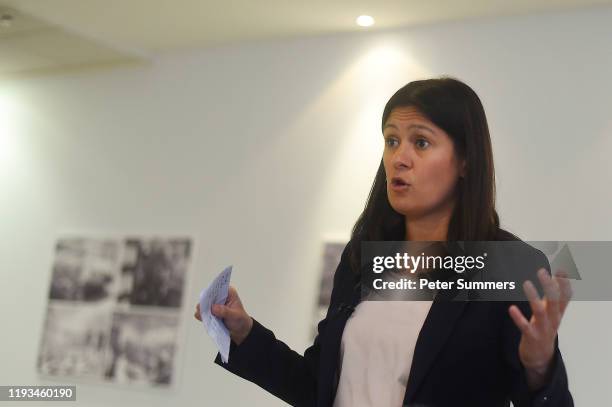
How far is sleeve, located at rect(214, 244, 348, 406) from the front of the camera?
153 centimetres

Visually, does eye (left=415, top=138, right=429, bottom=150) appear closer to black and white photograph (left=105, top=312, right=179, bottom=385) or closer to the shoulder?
the shoulder

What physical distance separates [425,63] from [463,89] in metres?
2.34

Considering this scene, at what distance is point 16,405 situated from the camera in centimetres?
459

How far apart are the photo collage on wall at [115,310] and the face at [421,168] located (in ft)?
9.61

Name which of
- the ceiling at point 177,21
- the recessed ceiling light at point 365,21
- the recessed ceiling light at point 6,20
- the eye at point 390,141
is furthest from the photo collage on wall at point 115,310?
the eye at point 390,141

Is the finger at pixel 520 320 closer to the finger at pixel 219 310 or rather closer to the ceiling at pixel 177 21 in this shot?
the finger at pixel 219 310

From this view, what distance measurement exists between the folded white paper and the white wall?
2115 millimetres

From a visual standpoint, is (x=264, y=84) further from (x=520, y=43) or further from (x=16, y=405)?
(x=16, y=405)

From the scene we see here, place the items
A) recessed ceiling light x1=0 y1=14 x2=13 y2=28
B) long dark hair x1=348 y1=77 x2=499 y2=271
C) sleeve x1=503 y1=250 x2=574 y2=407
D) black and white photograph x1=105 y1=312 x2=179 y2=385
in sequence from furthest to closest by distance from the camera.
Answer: black and white photograph x1=105 y1=312 x2=179 y2=385
recessed ceiling light x1=0 y1=14 x2=13 y2=28
long dark hair x1=348 y1=77 x2=499 y2=271
sleeve x1=503 y1=250 x2=574 y2=407

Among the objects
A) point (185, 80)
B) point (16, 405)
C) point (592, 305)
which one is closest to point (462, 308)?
point (592, 305)

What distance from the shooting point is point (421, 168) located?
1446 mm

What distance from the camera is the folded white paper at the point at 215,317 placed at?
148 centimetres

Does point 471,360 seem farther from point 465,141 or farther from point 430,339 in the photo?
point 465,141

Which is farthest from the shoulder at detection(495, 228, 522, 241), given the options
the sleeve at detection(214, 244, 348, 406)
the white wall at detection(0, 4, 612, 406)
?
the white wall at detection(0, 4, 612, 406)
